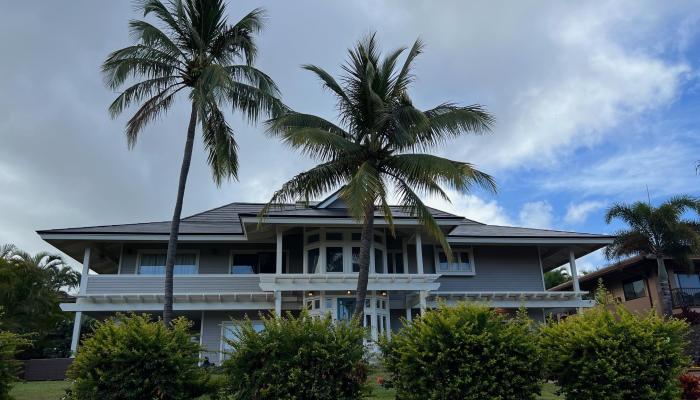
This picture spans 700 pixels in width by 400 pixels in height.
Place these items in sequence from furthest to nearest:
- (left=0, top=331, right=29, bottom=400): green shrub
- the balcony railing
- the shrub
Answer: the balcony railing → the shrub → (left=0, top=331, right=29, bottom=400): green shrub

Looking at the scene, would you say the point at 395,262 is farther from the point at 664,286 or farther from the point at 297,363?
the point at 664,286

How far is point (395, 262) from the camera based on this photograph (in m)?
20.8

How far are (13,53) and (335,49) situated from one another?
33.7 ft

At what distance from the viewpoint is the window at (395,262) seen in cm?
2071

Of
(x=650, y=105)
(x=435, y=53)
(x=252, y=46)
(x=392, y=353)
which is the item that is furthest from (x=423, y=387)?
(x=650, y=105)

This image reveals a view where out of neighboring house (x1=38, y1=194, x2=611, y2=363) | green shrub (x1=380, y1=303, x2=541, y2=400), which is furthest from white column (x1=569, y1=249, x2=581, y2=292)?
green shrub (x1=380, y1=303, x2=541, y2=400)

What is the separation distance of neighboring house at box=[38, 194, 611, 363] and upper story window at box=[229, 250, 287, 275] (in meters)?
0.04

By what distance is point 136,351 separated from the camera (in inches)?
310

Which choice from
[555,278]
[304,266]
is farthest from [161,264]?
[555,278]

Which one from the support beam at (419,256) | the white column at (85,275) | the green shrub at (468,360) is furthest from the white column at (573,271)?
the white column at (85,275)

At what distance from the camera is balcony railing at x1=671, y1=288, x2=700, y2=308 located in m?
26.7

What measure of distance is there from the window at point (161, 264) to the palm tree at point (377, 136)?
290 inches

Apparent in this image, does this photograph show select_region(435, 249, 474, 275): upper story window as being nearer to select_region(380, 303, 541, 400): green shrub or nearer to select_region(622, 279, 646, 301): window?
select_region(380, 303, 541, 400): green shrub

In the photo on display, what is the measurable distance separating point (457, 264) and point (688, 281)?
15643 millimetres
